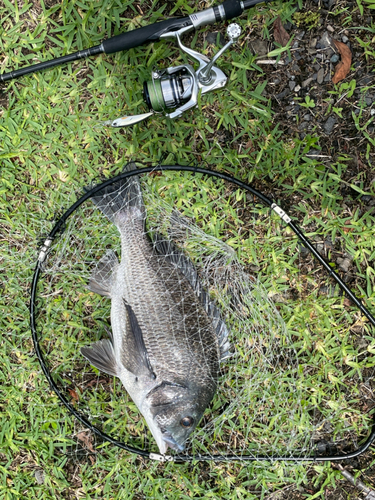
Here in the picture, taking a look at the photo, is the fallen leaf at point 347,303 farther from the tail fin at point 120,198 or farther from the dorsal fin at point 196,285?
the tail fin at point 120,198

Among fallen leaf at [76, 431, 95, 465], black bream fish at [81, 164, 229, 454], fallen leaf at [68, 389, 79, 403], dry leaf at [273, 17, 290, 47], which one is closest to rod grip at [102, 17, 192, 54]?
dry leaf at [273, 17, 290, 47]

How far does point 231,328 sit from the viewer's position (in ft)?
9.50

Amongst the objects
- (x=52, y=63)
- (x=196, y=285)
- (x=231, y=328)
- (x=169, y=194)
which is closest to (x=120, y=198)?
(x=169, y=194)

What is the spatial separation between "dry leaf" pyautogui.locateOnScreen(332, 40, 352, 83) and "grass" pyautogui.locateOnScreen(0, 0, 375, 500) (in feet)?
0.34

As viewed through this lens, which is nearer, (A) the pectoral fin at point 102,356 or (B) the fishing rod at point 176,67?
(B) the fishing rod at point 176,67

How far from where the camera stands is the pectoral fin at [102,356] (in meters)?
2.80

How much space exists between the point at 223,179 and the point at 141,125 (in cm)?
72

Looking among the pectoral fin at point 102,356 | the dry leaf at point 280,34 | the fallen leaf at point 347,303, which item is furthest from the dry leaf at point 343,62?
the pectoral fin at point 102,356

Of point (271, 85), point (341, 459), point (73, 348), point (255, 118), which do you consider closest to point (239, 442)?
point (341, 459)

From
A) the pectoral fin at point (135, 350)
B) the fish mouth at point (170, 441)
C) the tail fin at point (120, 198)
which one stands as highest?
the tail fin at point (120, 198)

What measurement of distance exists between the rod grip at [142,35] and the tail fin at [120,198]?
795 mm

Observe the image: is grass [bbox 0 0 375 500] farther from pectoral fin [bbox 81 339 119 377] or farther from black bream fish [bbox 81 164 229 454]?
black bream fish [bbox 81 164 229 454]

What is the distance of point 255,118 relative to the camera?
2947 millimetres

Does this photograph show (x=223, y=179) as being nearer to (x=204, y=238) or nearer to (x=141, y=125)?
(x=204, y=238)
